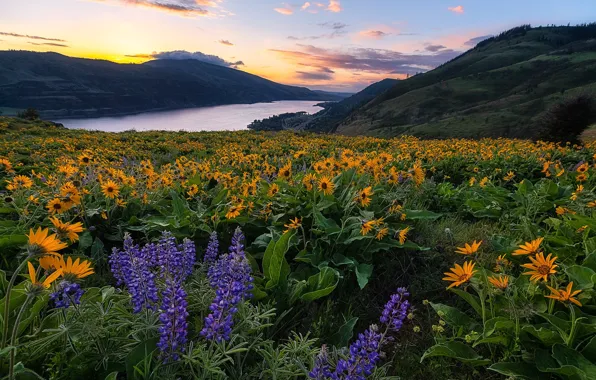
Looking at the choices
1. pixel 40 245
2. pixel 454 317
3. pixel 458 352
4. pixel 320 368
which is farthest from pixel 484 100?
pixel 40 245

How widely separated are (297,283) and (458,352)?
128 cm

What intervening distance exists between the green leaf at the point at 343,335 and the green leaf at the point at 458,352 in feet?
1.71

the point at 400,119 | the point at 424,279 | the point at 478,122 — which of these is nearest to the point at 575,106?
the point at 424,279

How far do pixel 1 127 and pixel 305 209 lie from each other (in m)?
23.4

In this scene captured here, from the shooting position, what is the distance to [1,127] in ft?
65.8

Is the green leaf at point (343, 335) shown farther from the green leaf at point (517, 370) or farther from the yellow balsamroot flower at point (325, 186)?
the yellow balsamroot flower at point (325, 186)

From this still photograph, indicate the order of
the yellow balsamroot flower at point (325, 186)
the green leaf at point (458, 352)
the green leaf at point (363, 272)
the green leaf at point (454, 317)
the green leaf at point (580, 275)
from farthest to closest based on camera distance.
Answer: the yellow balsamroot flower at point (325, 186)
the green leaf at point (363, 272)
the green leaf at point (454, 317)
the green leaf at point (580, 275)
the green leaf at point (458, 352)

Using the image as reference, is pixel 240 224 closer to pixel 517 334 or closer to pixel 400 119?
pixel 517 334

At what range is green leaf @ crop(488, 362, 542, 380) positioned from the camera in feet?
7.22

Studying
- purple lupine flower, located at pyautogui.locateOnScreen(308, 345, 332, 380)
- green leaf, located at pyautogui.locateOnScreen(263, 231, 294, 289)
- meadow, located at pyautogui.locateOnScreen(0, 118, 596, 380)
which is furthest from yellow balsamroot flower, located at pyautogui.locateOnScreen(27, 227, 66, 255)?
green leaf, located at pyautogui.locateOnScreen(263, 231, 294, 289)

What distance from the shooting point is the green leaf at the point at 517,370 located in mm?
2201

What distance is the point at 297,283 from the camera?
301 centimetres

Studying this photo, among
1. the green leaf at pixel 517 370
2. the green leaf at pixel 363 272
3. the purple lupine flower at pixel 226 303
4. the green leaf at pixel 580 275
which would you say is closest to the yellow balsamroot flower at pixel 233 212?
the green leaf at pixel 363 272

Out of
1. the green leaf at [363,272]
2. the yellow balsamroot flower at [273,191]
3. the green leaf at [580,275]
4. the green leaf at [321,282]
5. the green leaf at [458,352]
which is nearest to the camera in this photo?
the green leaf at [458,352]
